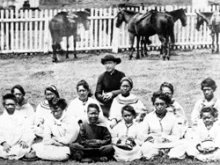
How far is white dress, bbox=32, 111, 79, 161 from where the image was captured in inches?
187

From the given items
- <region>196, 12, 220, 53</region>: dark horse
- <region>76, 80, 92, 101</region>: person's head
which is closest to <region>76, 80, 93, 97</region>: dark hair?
<region>76, 80, 92, 101</region>: person's head

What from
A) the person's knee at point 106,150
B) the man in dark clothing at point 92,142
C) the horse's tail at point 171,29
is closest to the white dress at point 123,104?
the man in dark clothing at point 92,142

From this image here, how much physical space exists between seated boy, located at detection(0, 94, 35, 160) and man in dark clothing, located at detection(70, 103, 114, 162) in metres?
0.50

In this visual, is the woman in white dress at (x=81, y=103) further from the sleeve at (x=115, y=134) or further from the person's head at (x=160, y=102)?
the person's head at (x=160, y=102)

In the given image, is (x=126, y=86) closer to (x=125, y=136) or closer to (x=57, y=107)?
(x=125, y=136)

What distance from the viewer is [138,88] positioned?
506cm

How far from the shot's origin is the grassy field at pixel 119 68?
5.05 m

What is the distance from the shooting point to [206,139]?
4.86m

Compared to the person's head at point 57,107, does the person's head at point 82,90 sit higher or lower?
higher

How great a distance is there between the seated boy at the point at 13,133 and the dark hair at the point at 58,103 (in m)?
0.35

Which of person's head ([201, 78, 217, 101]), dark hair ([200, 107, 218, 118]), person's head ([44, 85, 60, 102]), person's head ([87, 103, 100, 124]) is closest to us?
person's head ([87, 103, 100, 124])

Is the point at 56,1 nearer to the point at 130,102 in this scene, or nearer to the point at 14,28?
the point at 14,28

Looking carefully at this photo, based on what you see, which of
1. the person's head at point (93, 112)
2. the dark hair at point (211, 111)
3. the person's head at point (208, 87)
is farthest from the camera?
the person's head at point (208, 87)

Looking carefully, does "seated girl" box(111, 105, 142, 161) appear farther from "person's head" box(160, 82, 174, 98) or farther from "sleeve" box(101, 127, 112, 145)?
"person's head" box(160, 82, 174, 98)
